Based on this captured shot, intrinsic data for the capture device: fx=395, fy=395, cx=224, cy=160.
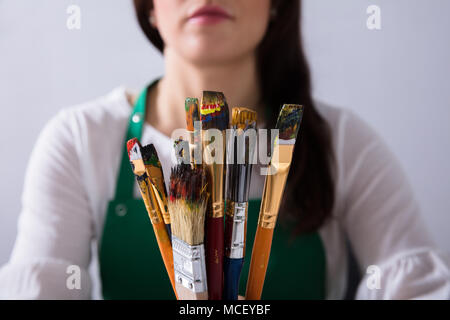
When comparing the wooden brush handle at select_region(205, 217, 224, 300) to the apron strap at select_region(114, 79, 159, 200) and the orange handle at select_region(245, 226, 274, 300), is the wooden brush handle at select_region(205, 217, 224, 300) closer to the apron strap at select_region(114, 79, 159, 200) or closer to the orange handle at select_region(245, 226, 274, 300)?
the orange handle at select_region(245, 226, 274, 300)

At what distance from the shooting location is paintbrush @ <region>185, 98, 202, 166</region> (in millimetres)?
176

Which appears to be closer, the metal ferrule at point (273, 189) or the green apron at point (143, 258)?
the metal ferrule at point (273, 189)

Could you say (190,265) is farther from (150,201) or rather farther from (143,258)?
(143,258)

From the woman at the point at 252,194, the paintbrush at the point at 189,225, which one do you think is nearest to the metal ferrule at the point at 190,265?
the paintbrush at the point at 189,225

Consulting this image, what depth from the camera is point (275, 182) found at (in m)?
0.18

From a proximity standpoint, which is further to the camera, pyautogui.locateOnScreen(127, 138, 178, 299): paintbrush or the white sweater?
the white sweater

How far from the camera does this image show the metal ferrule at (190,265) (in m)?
0.17

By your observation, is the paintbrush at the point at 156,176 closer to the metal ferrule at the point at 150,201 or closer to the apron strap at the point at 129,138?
the metal ferrule at the point at 150,201

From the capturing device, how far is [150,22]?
0.36m

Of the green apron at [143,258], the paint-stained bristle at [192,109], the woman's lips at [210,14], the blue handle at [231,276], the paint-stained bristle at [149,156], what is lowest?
the green apron at [143,258]

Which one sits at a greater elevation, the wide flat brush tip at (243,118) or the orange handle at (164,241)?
the wide flat brush tip at (243,118)

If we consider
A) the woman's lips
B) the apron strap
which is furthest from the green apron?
the woman's lips

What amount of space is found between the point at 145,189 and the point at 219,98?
0.18ft
